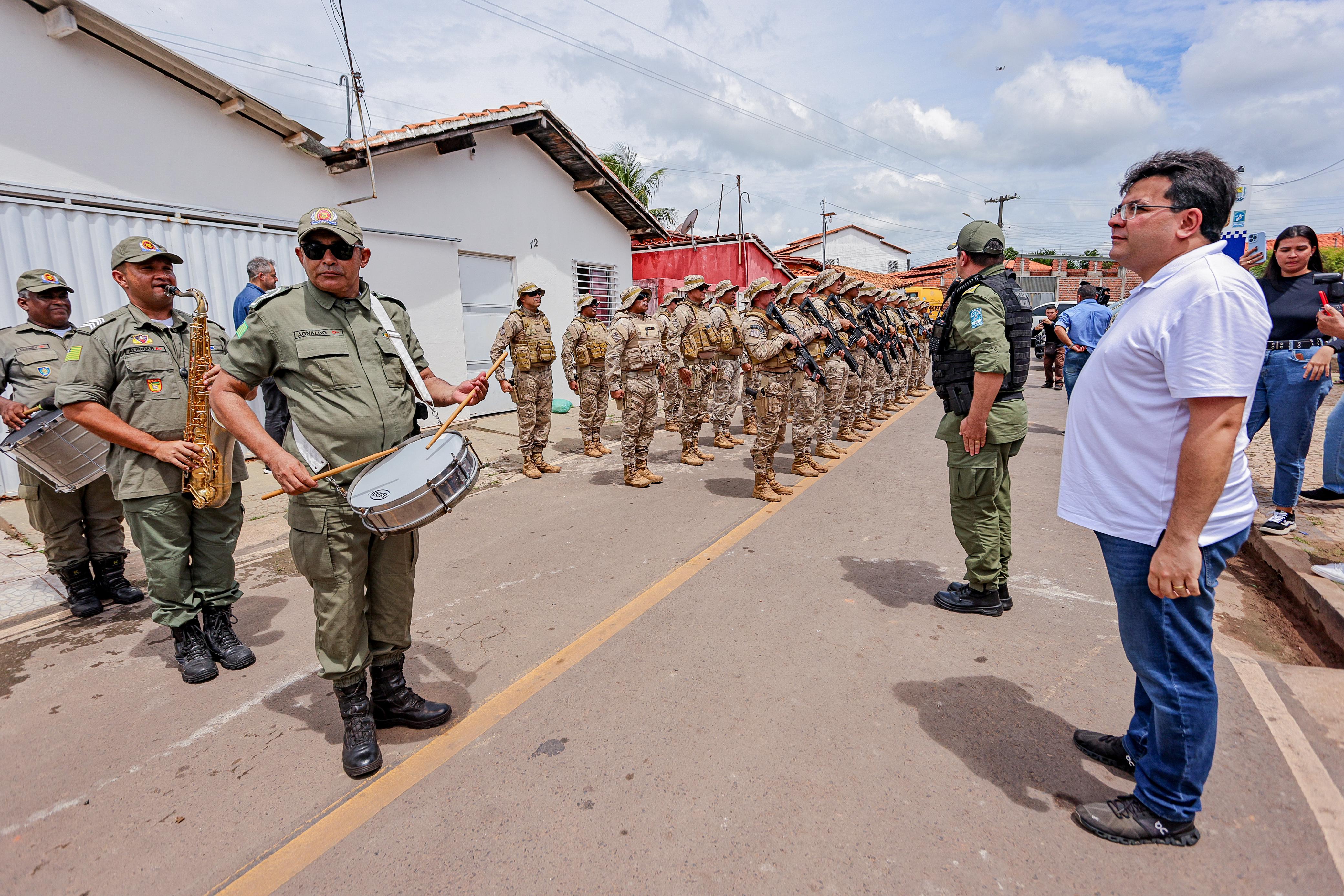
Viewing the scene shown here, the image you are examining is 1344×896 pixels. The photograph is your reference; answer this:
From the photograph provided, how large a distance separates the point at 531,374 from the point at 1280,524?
648cm

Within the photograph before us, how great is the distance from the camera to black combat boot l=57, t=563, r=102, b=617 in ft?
12.5

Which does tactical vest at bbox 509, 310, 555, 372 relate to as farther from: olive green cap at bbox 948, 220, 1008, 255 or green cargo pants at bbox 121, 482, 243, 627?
olive green cap at bbox 948, 220, 1008, 255

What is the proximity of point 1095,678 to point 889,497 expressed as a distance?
10.2 ft

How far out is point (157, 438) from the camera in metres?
3.13

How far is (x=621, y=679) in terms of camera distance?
2932 millimetres

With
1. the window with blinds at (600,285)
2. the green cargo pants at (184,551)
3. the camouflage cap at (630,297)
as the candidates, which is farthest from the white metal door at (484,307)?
the green cargo pants at (184,551)

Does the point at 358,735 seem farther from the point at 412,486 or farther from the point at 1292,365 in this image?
the point at 1292,365

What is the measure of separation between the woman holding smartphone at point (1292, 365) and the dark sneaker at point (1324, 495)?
81cm

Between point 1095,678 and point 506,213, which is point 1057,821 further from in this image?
point 506,213

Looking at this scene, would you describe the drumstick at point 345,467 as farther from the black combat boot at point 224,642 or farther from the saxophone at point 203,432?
the black combat boot at point 224,642

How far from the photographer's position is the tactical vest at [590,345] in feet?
25.5

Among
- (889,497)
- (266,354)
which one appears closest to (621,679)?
(266,354)

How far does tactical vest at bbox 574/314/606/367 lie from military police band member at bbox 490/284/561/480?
48cm

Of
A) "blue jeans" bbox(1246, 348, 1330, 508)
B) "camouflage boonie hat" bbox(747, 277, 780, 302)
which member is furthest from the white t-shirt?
"camouflage boonie hat" bbox(747, 277, 780, 302)
